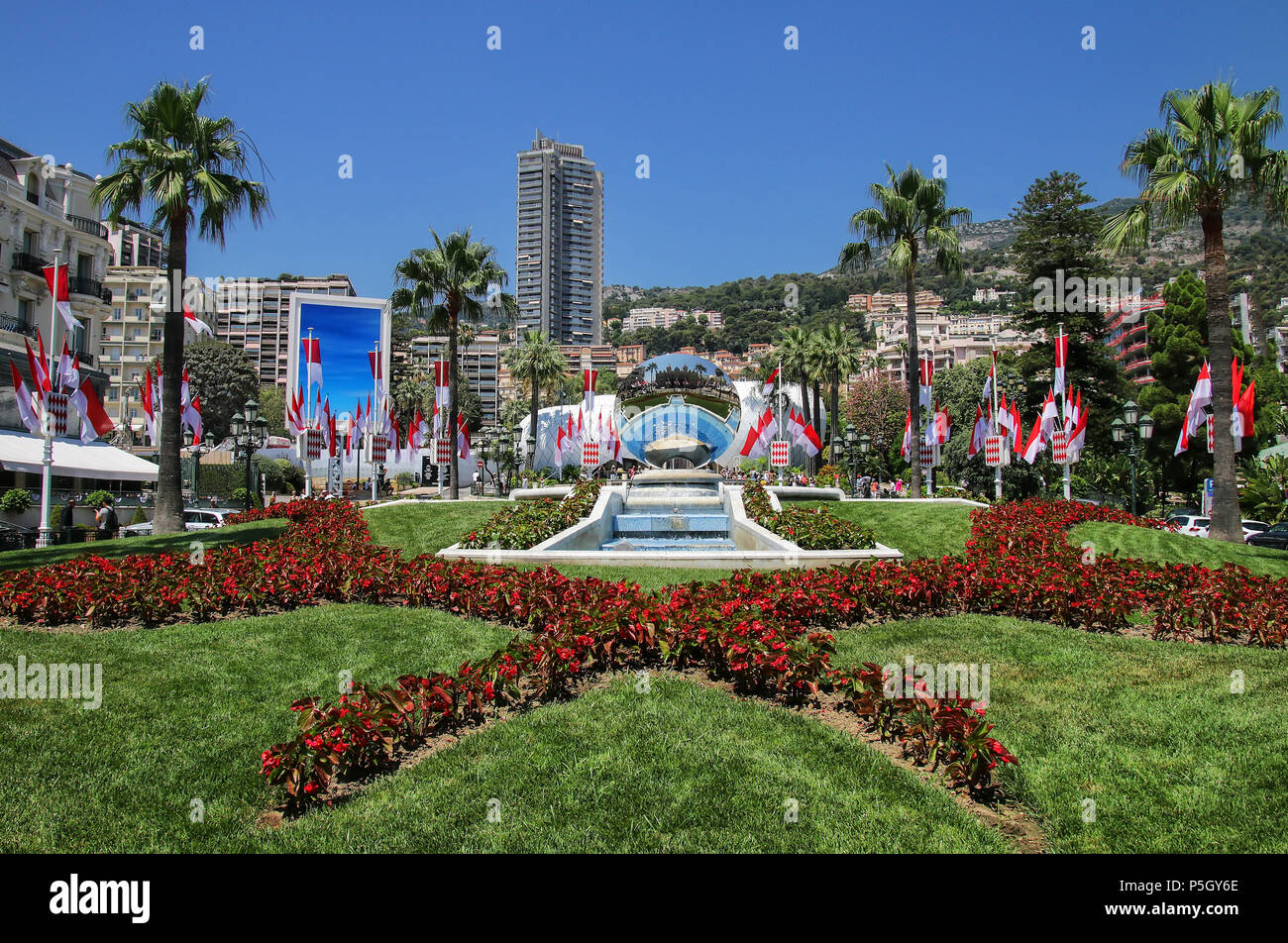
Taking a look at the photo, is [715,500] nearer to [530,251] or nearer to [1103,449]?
[1103,449]

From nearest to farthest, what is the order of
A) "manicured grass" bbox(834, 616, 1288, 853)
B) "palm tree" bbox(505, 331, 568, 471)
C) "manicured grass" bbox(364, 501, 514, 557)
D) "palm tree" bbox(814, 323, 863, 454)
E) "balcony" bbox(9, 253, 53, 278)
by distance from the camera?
"manicured grass" bbox(834, 616, 1288, 853), "manicured grass" bbox(364, 501, 514, 557), "balcony" bbox(9, 253, 53, 278), "palm tree" bbox(814, 323, 863, 454), "palm tree" bbox(505, 331, 568, 471)

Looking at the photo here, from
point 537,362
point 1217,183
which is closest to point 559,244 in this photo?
point 537,362

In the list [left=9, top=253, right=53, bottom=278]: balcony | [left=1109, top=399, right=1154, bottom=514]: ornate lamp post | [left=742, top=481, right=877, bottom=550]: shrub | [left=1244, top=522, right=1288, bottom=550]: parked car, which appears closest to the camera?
[left=742, top=481, right=877, bottom=550]: shrub

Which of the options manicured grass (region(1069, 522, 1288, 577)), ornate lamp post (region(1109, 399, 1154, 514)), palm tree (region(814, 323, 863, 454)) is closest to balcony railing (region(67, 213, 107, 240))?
manicured grass (region(1069, 522, 1288, 577))

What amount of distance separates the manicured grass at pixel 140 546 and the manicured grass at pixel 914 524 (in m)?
14.1

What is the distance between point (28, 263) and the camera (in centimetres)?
2894

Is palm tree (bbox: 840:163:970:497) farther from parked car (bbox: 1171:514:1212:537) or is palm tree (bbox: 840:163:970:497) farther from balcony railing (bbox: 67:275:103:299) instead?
balcony railing (bbox: 67:275:103:299)

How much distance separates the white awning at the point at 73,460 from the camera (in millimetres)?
23688

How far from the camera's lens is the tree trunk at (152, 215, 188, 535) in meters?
17.5

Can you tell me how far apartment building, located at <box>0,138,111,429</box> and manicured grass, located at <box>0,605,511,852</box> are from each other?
2294cm

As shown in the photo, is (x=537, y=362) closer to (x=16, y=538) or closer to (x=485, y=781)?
(x=16, y=538)

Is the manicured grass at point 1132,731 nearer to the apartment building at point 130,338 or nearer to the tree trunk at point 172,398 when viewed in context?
the tree trunk at point 172,398

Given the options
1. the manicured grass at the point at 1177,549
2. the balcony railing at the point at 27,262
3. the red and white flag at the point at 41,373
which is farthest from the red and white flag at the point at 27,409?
the manicured grass at the point at 1177,549
